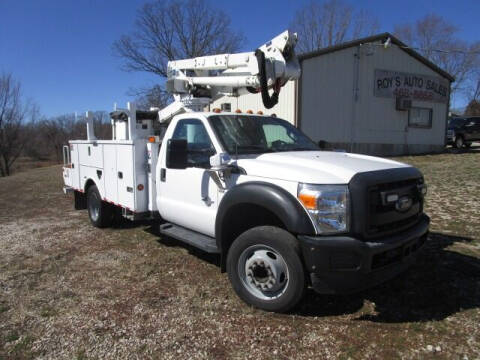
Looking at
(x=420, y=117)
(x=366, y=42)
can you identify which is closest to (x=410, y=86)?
(x=420, y=117)

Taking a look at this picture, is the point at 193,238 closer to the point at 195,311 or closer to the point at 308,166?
the point at 195,311

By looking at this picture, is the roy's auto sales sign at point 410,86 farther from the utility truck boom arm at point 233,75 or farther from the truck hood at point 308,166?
the truck hood at point 308,166

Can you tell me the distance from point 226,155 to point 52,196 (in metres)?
8.52

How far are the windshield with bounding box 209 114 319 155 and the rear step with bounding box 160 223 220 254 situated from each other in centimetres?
104

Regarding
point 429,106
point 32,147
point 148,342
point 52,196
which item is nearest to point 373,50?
point 429,106

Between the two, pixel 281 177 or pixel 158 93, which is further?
pixel 158 93

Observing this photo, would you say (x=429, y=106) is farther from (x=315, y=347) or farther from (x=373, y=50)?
(x=315, y=347)

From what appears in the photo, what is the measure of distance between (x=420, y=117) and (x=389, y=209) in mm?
19409

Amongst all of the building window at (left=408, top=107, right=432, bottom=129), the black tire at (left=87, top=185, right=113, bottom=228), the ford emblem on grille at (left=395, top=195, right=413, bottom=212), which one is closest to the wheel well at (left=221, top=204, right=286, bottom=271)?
the ford emblem on grille at (left=395, top=195, right=413, bottom=212)

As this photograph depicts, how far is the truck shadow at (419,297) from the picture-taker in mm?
3442

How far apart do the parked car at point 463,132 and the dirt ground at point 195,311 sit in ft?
63.8

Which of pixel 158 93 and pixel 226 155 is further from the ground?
pixel 158 93

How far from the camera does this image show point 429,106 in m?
20.2

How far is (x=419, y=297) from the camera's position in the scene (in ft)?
12.2
